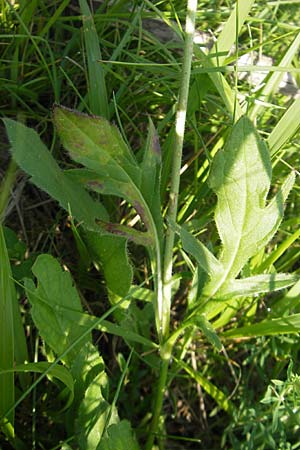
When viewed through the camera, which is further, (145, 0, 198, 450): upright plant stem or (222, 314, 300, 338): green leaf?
(222, 314, 300, 338): green leaf

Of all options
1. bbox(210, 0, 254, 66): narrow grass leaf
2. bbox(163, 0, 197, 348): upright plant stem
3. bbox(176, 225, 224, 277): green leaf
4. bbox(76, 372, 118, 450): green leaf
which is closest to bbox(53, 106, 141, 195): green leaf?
bbox(163, 0, 197, 348): upright plant stem

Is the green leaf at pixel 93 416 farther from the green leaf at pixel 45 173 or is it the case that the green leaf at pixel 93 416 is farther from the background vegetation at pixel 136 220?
the green leaf at pixel 45 173

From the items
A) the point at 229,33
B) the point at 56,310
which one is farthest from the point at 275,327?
the point at 229,33

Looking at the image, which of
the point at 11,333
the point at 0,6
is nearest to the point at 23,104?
the point at 0,6

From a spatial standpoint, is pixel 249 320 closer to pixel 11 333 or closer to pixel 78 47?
pixel 11 333

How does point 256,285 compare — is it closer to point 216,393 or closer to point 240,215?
point 240,215

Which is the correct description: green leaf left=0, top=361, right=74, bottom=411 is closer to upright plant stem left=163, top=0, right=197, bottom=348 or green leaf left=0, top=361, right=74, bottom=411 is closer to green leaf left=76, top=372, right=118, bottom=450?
green leaf left=76, top=372, right=118, bottom=450
